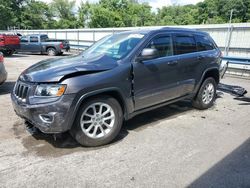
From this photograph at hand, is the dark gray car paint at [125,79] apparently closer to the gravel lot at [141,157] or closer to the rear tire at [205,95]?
the rear tire at [205,95]

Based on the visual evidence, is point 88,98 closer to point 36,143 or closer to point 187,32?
point 36,143

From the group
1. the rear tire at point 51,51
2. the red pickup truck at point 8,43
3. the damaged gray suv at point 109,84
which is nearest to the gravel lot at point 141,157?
the damaged gray suv at point 109,84

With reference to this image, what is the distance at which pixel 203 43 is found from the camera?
582 cm

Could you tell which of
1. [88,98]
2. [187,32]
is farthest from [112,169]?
[187,32]

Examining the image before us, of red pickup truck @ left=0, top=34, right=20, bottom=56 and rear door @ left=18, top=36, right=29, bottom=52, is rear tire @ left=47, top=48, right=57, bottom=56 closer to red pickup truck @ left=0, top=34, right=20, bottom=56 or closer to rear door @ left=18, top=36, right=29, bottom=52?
rear door @ left=18, top=36, right=29, bottom=52

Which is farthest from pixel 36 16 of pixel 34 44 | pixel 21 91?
pixel 21 91

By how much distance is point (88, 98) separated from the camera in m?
3.71

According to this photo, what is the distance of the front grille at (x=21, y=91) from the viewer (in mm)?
3714

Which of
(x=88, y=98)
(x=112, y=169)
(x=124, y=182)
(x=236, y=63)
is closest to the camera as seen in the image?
(x=124, y=182)

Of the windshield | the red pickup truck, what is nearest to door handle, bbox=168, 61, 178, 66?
the windshield

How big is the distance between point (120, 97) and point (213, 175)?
1.78 meters

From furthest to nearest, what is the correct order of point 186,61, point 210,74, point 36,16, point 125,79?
point 36,16 → point 210,74 → point 186,61 → point 125,79

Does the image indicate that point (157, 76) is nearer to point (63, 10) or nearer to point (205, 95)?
point (205, 95)

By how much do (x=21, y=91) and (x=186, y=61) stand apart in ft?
10.6
